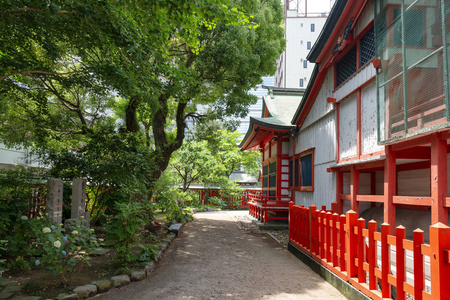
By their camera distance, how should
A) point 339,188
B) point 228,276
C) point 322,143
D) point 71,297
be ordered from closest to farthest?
point 71,297, point 228,276, point 339,188, point 322,143

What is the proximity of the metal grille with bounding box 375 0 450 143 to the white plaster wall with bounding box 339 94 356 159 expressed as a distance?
154cm

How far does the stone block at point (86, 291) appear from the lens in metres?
4.48

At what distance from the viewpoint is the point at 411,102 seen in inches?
178

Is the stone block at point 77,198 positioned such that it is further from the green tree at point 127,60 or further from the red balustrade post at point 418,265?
the red balustrade post at point 418,265

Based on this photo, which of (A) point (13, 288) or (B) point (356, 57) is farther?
(B) point (356, 57)

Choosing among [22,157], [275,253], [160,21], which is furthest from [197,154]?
[160,21]

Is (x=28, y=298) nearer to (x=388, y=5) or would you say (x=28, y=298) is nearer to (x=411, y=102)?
A: (x=411, y=102)

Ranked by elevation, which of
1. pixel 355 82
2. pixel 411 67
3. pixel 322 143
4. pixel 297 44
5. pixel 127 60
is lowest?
pixel 322 143

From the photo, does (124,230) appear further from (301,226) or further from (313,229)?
(301,226)

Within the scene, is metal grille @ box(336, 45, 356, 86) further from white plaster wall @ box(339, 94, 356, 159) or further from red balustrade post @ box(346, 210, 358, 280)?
red balustrade post @ box(346, 210, 358, 280)

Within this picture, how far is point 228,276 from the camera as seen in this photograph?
5922 millimetres

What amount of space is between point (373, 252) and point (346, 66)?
5.13m

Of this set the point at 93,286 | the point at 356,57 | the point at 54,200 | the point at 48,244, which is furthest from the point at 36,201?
the point at 356,57

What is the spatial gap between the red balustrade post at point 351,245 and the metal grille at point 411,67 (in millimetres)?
1501
